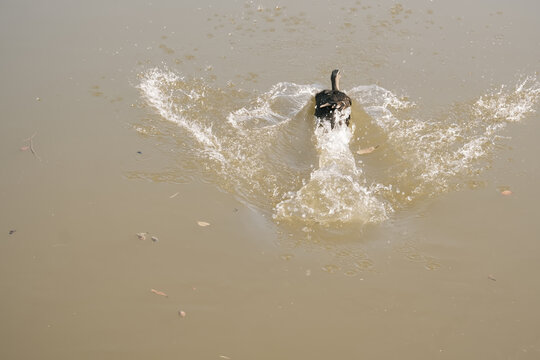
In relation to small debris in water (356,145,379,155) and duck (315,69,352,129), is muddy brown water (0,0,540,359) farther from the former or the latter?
duck (315,69,352,129)

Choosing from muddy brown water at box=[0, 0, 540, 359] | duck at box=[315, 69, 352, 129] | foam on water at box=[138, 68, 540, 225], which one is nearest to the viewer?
muddy brown water at box=[0, 0, 540, 359]

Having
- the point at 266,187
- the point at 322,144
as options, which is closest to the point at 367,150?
the point at 322,144

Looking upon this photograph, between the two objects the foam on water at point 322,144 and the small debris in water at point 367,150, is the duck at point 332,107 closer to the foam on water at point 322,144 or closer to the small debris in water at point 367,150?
the foam on water at point 322,144

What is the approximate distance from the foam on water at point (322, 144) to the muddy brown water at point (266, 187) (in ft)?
0.08

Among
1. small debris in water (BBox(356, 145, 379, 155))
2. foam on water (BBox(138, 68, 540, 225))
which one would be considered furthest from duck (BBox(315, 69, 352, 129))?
small debris in water (BBox(356, 145, 379, 155))

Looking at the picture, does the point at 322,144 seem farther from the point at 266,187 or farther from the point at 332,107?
the point at 266,187

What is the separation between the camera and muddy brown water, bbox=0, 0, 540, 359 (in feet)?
11.0

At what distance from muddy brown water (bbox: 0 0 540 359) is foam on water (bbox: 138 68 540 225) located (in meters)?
0.02

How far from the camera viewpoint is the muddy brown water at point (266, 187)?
3344 millimetres

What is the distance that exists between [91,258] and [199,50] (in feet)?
11.3

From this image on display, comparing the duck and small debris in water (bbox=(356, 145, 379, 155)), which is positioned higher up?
the duck

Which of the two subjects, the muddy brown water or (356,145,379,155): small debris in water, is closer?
the muddy brown water

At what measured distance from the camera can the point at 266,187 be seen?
14.2ft

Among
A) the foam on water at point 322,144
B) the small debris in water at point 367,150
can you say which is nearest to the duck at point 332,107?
the foam on water at point 322,144
